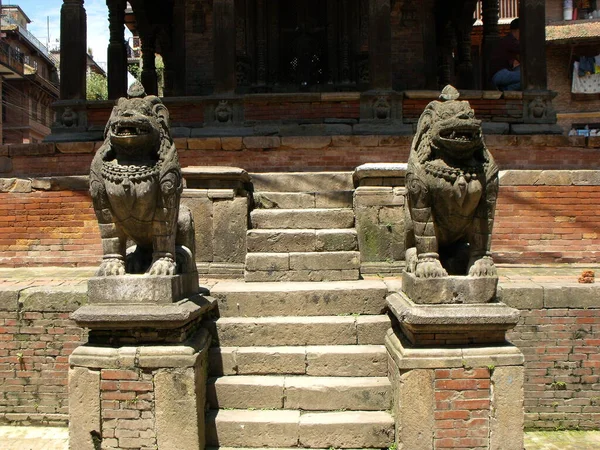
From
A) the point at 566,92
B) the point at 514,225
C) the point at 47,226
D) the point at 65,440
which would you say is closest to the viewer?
the point at 65,440

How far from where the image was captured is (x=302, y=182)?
7.02m

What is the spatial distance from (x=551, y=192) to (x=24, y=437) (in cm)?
621

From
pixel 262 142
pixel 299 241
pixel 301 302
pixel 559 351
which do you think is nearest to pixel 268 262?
pixel 299 241

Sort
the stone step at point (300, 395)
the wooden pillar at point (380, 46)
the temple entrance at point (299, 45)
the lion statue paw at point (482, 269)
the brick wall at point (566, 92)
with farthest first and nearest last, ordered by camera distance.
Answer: the brick wall at point (566, 92) < the temple entrance at point (299, 45) < the wooden pillar at point (380, 46) < the stone step at point (300, 395) < the lion statue paw at point (482, 269)

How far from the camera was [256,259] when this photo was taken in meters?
5.29

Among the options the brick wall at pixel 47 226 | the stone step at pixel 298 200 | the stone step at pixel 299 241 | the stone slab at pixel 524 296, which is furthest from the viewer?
the brick wall at pixel 47 226

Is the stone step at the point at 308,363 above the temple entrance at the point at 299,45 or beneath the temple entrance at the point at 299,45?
beneath

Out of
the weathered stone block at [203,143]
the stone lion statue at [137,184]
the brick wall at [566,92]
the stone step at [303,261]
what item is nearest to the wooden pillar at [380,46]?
the weathered stone block at [203,143]

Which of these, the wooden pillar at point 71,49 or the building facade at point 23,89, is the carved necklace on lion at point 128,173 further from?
the building facade at point 23,89

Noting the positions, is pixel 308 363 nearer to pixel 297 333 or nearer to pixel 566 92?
pixel 297 333

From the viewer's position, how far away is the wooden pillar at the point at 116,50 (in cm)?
1234

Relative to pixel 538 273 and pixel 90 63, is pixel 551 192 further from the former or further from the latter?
pixel 90 63

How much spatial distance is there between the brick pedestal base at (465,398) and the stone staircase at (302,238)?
5.85 ft

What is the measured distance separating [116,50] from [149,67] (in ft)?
4.15
